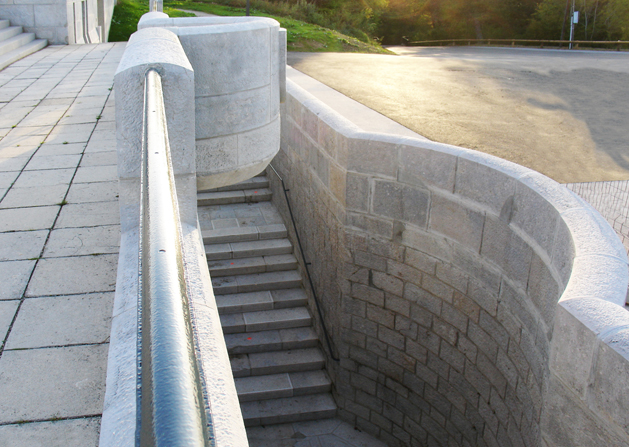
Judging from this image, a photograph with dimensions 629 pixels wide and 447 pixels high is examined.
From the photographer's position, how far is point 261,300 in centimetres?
992

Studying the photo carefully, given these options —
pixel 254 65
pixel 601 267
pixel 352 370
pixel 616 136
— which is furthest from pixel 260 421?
pixel 616 136

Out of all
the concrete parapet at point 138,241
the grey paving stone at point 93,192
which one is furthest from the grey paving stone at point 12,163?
the concrete parapet at point 138,241

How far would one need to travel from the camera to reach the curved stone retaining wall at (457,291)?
12.3 ft

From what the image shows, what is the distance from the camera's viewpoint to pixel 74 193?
4785mm

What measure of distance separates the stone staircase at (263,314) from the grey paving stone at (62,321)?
5.90 meters

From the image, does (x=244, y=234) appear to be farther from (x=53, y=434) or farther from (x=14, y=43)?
(x=53, y=434)

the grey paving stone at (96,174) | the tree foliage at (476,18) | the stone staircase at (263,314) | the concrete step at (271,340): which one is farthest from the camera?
the tree foliage at (476,18)

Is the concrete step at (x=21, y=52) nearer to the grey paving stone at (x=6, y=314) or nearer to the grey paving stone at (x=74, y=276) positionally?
the grey paving stone at (x=74, y=276)

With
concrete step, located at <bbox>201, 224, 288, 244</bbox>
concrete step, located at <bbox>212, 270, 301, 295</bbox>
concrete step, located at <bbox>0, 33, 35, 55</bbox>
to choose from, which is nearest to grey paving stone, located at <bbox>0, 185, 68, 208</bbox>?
concrete step, located at <bbox>212, 270, 301, 295</bbox>

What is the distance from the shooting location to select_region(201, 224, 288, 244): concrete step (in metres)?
10.6

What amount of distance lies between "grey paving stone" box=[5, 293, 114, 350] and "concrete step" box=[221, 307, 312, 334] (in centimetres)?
633

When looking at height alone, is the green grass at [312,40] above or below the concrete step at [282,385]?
above

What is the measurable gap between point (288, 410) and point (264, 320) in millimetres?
1560

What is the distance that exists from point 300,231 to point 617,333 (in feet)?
22.9
